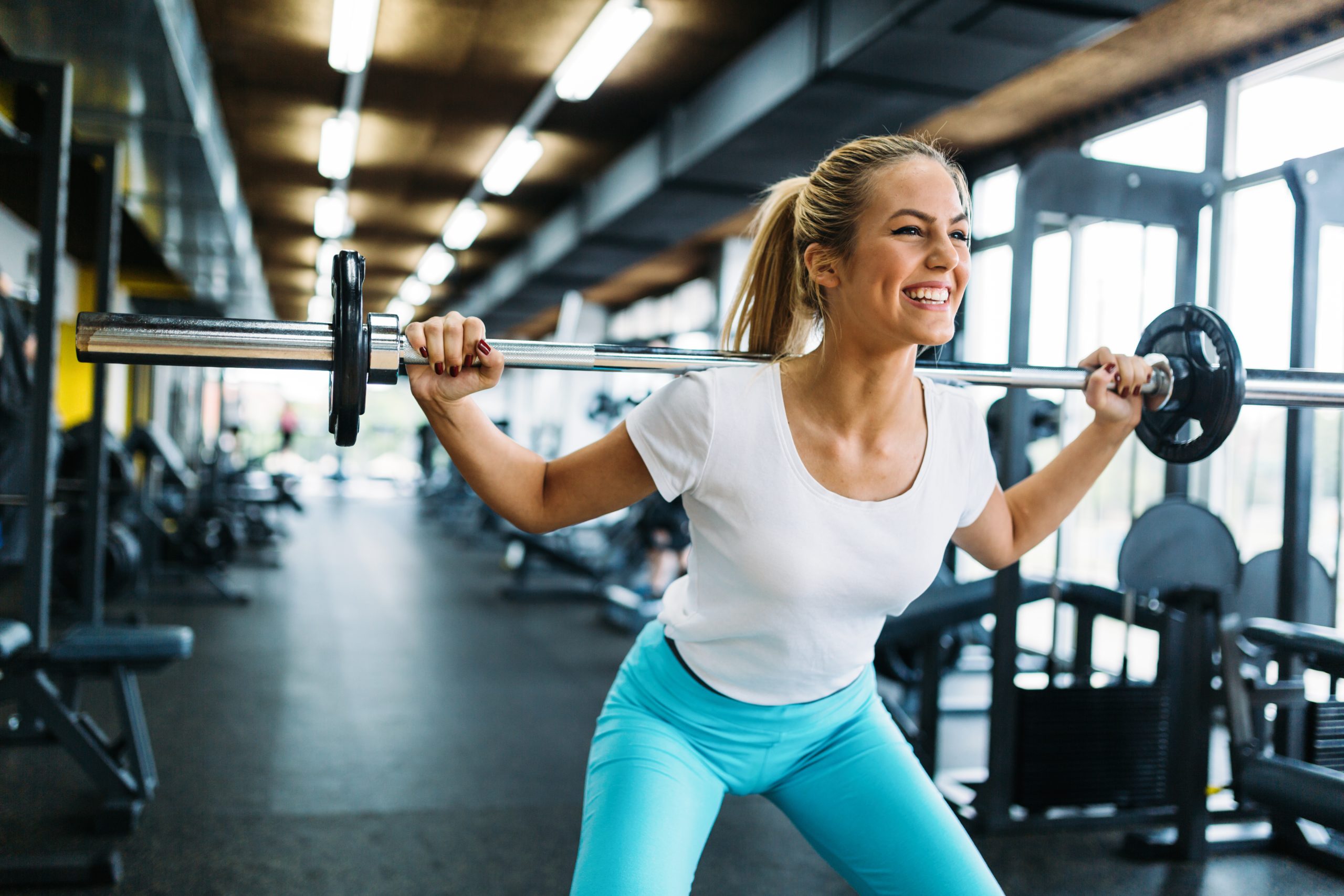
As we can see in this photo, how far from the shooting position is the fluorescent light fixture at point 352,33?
4215 millimetres

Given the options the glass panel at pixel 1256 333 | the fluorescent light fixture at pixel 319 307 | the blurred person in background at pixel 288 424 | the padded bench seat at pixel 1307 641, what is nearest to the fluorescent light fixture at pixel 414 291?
the fluorescent light fixture at pixel 319 307

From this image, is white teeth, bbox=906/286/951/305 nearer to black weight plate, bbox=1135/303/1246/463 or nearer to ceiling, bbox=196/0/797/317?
black weight plate, bbox=1135/303/1246/463

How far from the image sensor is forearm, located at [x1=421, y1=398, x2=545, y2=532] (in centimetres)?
115

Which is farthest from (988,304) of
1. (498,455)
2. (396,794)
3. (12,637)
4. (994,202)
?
(498,455)

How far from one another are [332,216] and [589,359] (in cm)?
848

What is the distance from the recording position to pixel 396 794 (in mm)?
2836

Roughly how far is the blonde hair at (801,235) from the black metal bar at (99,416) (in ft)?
8.02

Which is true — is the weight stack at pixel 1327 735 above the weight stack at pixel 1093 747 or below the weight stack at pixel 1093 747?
above

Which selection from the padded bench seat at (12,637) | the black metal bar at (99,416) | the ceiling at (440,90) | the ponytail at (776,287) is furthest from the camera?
the ceiling at (440,90)

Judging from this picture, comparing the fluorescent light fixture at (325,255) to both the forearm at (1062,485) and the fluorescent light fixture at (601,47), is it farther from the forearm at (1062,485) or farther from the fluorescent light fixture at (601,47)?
the forearm at (1062,485)

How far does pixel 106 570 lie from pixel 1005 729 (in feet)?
13.1

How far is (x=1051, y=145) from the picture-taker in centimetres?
507

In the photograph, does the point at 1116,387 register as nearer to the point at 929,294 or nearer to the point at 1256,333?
the point at 929,294

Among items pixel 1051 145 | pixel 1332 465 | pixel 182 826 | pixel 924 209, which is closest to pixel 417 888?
pixel 182 826
